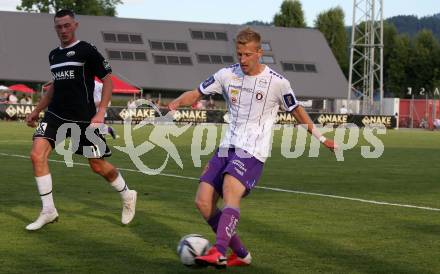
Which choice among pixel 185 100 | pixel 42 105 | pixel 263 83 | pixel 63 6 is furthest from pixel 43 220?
pixel 63 6

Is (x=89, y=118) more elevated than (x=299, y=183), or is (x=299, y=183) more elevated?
(x=89, y=118)

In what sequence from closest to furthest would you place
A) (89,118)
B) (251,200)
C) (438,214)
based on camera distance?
(89,118)
(438,214)
(251,200)

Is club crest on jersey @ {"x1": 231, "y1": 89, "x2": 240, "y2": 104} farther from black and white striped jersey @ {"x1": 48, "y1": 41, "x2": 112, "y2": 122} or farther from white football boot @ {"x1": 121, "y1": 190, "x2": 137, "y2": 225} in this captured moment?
white football boot @ {"x1": 121, "y1": 190, "x2": 137, "y2": 225}

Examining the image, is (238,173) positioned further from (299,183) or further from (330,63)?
(330,63)

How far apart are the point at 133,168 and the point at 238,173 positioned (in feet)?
39.0

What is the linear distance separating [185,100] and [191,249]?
1.40 metres

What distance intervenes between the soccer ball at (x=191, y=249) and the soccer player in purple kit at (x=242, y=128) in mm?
285

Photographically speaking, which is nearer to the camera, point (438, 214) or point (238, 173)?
point (238, 173)

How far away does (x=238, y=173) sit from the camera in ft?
26.0

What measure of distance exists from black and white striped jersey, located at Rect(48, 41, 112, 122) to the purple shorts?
2603 mm

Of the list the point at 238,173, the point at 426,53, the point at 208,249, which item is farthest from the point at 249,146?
the point at 426,53

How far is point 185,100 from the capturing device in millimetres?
8336

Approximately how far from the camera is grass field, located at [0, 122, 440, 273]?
812 centimetres

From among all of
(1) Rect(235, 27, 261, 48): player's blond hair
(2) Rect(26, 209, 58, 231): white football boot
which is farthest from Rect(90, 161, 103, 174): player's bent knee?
(1) Rect(235, 27, 261, 48): player's blond hair
